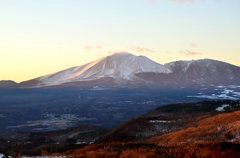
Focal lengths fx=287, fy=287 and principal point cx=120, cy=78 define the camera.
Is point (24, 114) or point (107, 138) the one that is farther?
point (24, 114)

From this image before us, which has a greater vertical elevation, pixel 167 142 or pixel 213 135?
pixel 213 135

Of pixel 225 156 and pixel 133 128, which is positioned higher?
pixel 225 156

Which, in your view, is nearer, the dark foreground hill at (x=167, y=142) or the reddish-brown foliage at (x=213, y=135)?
the dark foreground hill at (x=167, y=142)

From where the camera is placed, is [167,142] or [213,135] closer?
[213,135]

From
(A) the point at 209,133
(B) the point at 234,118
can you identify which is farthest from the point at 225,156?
(B) the point at 234,118

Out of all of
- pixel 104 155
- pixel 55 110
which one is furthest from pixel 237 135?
pixel 55 110

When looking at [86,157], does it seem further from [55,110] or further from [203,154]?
[55,110]

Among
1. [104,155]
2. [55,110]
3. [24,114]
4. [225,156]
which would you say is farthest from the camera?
[55,110]

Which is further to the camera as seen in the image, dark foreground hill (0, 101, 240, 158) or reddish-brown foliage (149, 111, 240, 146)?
reddish-brown foliage (149, 111, 240, 146)

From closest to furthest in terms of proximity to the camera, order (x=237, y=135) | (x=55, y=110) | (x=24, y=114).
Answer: (x=237, y=135) → (x=24, y=114) → (x=55, y=110)

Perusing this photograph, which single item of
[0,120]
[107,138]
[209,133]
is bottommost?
[0,120]
